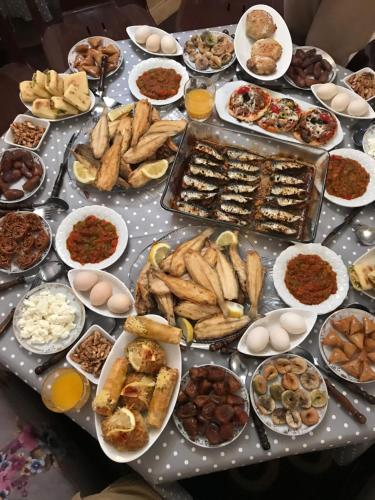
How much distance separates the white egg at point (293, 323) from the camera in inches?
76.5

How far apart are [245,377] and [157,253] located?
0.72 meters

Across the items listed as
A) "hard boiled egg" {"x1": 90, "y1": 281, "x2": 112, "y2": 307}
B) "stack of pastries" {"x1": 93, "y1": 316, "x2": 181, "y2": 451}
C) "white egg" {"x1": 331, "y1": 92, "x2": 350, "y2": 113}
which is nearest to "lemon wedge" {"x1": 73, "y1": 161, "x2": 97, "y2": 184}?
"hard boiled egg" {"x1": 90, "y1": 281, "x2": 112, "y2": 307}

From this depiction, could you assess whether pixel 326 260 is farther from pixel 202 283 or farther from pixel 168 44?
pixel 168 44

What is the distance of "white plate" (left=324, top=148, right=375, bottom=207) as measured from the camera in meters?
Answer: 2.33

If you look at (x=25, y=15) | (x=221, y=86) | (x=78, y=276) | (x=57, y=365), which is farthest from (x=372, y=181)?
(x=25, y=15)

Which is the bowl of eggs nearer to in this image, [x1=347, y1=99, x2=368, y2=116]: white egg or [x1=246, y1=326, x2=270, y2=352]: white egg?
[x1=347, y1=99, x2=368, y2=116]: white egg

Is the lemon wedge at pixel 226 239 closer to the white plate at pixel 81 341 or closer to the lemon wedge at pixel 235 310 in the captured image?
the lemon wedge at pixel 235 310

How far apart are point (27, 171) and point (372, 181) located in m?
1.91

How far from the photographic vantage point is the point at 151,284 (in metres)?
2.02

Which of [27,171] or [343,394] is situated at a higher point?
[27,171]

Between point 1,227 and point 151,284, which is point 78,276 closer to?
point 151,284

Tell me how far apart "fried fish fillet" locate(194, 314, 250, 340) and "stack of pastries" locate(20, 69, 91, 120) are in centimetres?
149

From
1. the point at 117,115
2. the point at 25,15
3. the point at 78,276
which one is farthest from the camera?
the point at 25,15

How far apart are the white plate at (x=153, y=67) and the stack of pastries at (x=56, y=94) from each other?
291 mm
